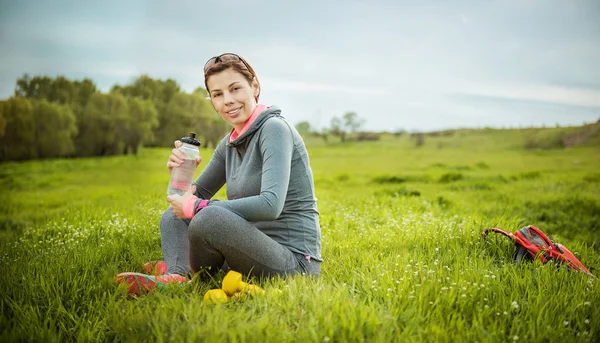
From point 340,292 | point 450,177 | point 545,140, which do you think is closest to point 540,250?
point 340,292

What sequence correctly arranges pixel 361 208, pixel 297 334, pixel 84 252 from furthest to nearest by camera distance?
pixel 361 208 < pixel 84 252 < pixel 297 334

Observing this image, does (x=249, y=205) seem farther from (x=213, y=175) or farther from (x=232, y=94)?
(x=213, y=175)

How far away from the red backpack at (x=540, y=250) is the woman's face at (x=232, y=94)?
2774 mm

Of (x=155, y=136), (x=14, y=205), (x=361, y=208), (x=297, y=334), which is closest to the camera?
(x=297, y=334)

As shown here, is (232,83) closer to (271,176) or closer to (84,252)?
(271,176)

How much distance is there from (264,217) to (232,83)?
3.69 feet

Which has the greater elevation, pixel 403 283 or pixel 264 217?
pixel 264 217

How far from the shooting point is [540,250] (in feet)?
13.2

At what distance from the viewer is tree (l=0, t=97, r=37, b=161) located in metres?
25.8

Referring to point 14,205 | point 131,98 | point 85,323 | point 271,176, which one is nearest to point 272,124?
point 271,176

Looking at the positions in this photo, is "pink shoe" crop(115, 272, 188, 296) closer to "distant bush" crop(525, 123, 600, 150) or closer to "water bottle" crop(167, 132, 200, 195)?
"water bottle" crop(167, 132, 200, 195)

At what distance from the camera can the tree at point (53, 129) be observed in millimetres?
27312

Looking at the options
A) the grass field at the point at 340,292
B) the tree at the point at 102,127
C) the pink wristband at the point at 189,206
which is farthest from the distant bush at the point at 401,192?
the tree at the point at 102,127

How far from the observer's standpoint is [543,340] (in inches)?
107
